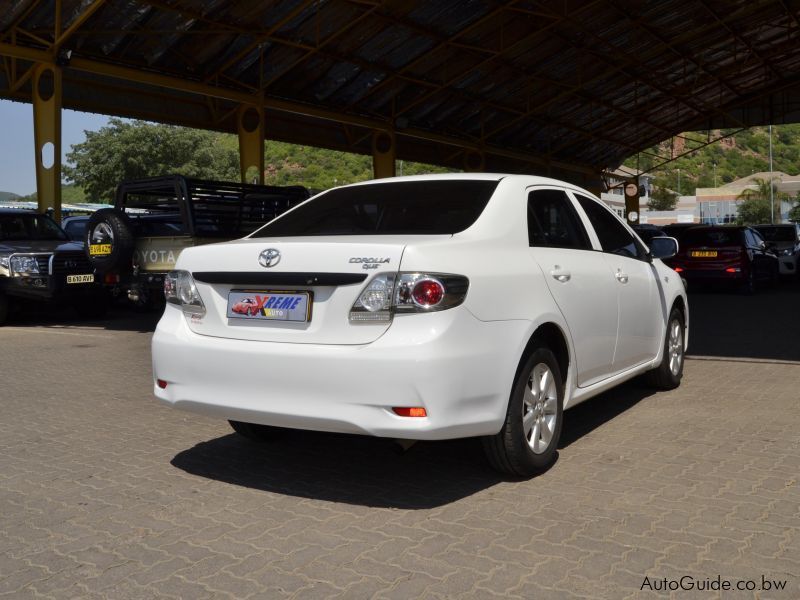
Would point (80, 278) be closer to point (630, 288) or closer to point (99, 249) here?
point (99, 249)

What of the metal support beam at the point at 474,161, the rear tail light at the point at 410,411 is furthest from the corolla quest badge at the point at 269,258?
the metal support beam at the point at 474,161

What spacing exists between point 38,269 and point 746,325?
10.5 metres

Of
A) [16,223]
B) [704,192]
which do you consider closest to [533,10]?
[16,223]

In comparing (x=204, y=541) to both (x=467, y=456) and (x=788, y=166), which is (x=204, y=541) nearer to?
(x=467, y=456)

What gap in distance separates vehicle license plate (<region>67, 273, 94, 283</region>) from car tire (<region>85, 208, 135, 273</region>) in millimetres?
2130

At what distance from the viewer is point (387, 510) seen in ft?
13.4

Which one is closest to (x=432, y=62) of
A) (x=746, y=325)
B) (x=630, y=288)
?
(x=746, y=325)

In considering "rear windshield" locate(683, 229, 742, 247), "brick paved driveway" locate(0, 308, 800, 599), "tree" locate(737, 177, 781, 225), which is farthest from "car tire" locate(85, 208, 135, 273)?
"tree" locate(737, 177, 781, 225)

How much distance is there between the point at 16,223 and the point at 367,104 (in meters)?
15.1

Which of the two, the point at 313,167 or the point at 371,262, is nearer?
the point at 371,262

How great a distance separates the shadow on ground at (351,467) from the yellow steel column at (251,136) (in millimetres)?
18876

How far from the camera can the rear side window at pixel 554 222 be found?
4926 mm

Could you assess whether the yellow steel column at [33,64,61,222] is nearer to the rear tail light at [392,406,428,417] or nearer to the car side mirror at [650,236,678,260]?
the car side mirror at [650,236,678,260]

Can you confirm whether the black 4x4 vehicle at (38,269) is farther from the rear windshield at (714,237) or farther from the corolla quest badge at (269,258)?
the rear windshield at (714,237)
